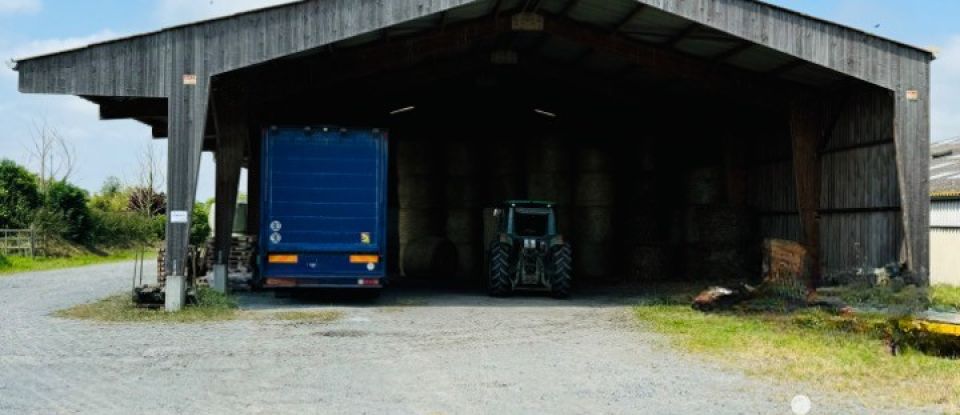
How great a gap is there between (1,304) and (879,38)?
57.6 ft

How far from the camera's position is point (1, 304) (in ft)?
57.5

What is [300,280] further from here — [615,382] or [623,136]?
[623,136]

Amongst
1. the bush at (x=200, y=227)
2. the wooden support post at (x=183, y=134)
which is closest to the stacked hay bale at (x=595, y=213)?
the wooden support post at (x=183, y=134)

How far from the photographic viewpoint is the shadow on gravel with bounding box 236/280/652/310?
60.2 ft

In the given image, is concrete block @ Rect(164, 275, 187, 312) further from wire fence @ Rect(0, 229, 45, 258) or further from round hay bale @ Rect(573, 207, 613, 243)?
wire fence @ Rect(0, 229, 45, 258)

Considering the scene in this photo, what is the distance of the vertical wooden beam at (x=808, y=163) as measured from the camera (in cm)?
2062

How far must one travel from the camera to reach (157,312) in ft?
52.1

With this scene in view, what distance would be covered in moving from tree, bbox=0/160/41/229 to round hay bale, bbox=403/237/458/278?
60.2ft

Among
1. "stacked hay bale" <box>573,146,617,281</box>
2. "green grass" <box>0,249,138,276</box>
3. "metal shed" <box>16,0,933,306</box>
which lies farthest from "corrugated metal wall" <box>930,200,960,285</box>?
"green grass" <box>0,249,138,276</box>

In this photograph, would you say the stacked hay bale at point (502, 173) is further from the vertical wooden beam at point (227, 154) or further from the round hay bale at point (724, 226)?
the vertical wooden beam at point (227, 154)

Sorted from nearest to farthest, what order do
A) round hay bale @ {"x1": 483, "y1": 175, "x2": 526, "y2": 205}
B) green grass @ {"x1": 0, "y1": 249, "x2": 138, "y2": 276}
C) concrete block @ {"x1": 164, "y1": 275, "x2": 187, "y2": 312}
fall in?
concrete block @ {"x1": 164, "y1": 275, "x2": 187, "y2": 312}, round hay bale @ {"x1": 483, "y1": 175, "x2": 526, "y2": 205}, green grass @ {"x1": 0, "y1": 249, "x2": 138, "y2": 276}

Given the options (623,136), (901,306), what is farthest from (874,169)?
(623,136)

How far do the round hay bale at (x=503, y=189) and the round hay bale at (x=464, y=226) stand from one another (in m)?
0.73

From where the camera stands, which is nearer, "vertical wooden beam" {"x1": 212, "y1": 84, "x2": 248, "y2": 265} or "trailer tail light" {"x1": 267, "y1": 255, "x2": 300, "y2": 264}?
"trailer tail light" {"x1": 267, "y1": 255, "x2": 300, "y2": 264}
